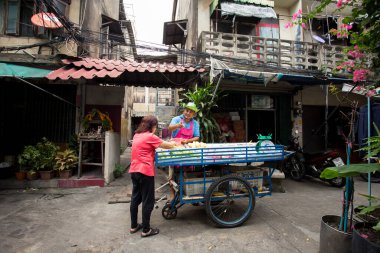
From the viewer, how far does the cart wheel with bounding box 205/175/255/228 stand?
3.61 m

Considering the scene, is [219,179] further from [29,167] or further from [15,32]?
[15,32]

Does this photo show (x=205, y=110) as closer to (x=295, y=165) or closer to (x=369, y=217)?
(x=295, y=165)

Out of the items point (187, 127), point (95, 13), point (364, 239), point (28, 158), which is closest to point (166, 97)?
point (95, 13)

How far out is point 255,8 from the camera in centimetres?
886

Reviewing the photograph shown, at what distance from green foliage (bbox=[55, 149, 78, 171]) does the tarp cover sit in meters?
7.05

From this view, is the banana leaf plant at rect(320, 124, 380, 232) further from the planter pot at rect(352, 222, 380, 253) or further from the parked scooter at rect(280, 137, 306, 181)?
the parked scooter at rect(280, 137, 306, 181)

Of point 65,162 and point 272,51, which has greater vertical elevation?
point 272,51

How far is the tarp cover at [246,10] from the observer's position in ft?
28.0

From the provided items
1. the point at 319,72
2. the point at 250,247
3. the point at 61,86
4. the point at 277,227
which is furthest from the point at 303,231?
the point at 61,86

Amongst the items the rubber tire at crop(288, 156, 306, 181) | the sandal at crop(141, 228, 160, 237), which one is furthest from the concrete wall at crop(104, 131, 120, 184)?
the rubber tire at crop(288, 156, 306, 181)

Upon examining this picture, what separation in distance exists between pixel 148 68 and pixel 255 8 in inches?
212

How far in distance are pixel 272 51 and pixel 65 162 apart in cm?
773

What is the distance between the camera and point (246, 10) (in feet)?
28.8

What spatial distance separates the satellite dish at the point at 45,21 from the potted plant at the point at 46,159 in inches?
129
